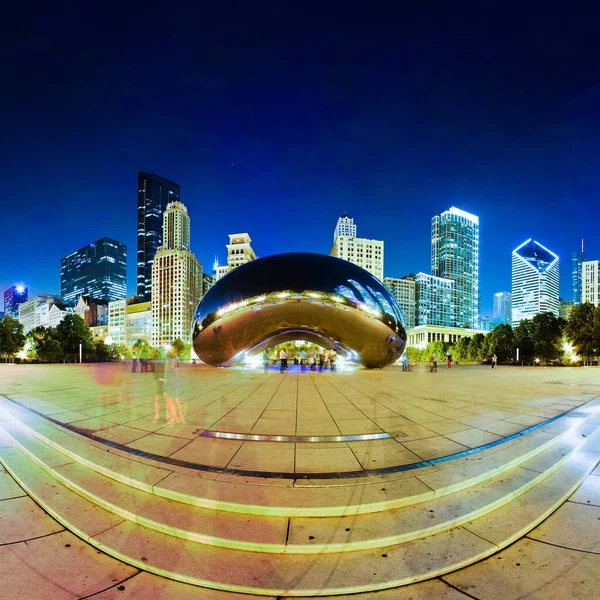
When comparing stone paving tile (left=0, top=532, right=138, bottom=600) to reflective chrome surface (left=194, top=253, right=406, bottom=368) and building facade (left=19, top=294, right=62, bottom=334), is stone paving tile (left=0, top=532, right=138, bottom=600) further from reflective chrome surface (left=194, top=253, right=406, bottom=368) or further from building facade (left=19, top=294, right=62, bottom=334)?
building facade (left=19, top=294, right=62, bottom=334)

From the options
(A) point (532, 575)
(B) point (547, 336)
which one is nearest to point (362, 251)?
(B) point (547, 336)

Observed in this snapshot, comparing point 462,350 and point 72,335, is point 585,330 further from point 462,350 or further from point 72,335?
point 72,335

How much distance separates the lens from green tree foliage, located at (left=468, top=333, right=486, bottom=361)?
179ft

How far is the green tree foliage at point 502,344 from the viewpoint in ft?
153

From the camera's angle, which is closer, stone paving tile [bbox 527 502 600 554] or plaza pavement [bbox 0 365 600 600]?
plaza pavement [bbox 0 365 600 600]

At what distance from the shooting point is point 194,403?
8039mm

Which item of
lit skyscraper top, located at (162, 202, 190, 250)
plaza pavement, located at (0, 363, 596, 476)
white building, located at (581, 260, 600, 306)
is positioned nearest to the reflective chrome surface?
plaza pavement, located at (0, 363, 596, 476)

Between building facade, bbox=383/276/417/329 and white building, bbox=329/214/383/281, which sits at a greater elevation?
white building, bbox=329/214/383/281

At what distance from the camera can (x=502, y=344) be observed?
48.0 metres

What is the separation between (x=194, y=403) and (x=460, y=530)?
21.1 feet

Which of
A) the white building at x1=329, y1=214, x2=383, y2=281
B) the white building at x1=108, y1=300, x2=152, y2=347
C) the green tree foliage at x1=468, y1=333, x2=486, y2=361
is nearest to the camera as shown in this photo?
the green tree foliage at x1=468, y1=333, x2=486, y2=361

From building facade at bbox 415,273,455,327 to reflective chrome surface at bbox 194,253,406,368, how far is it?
16182 cm

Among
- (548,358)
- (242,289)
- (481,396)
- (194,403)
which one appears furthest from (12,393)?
(548,358)

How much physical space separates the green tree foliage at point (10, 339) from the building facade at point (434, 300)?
154995mm
